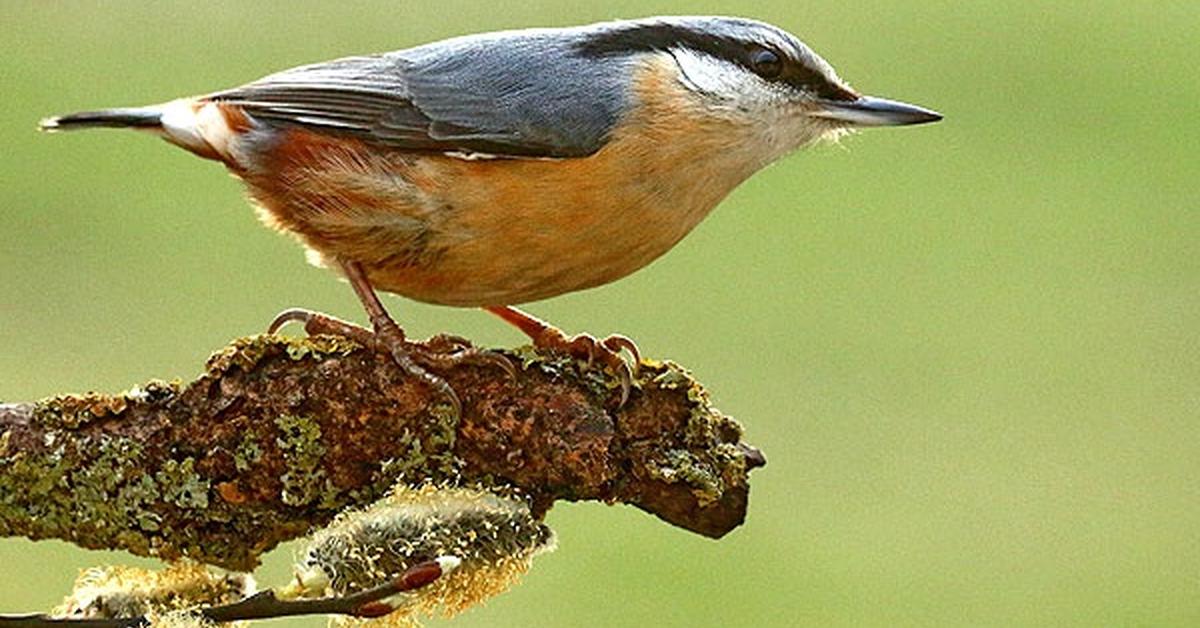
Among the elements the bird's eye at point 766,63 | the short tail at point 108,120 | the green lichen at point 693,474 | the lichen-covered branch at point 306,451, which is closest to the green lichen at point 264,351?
the lichen-covered branch at point 306,451

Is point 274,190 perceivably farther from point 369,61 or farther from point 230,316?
point 230,316

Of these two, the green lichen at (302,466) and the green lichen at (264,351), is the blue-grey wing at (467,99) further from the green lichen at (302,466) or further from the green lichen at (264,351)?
the green lichen at (302,466)

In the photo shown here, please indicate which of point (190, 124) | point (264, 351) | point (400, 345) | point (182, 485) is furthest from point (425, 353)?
point (190, 124)

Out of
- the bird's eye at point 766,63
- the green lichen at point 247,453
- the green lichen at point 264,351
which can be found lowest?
the green lichen at point 247,453

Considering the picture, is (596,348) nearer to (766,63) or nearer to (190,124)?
(766,63)

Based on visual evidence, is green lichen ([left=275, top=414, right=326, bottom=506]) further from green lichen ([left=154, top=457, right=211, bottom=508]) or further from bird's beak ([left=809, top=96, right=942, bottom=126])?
bird's beak ([left=809, top=96, right=942, bottom=126])

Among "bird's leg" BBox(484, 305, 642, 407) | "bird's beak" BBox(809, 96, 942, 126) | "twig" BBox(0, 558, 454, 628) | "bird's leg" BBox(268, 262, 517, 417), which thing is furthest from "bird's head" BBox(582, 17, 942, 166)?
"twig" BBox(0, 558, 454, 628)
